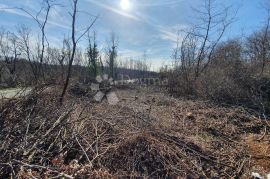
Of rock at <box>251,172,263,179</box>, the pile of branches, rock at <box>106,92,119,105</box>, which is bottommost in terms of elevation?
rock at <box>251,172,263,179</box>

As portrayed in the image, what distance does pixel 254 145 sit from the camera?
6.32 metres

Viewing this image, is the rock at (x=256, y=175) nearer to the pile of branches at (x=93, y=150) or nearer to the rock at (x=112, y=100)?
the pile of branches at (x=93, y=150)

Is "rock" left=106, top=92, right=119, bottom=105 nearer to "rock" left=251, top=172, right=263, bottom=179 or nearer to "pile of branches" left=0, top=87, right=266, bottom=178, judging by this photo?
"pile of branches" left=0, top=87, right=266, bottom=178

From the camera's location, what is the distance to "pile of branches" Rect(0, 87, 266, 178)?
159 inches

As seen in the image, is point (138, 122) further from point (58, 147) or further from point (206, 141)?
point (58, 147)

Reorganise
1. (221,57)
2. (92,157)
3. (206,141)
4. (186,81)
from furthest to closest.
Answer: (221,57), (186,81), (206,141), (92,157)

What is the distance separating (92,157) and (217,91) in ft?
29.5

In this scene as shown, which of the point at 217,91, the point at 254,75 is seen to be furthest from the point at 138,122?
the point at 254,75

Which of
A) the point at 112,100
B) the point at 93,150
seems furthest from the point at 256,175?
the point at 112,100

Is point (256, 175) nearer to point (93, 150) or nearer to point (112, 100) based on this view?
point (93, 150)

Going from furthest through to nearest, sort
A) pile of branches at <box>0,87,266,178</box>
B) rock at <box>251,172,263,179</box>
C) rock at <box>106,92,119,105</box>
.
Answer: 1. rock at <box>106,92,119,105</box>
2. rock at <box>251,172,263,179</box>
3. pile of branches at <box>0,87,266,178</box>

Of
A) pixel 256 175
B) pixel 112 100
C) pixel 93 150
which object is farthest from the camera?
pixel 112 100

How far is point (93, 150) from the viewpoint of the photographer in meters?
4.69

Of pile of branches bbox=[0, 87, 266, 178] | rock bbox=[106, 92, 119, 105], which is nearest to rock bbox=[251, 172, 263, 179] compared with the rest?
pile of branches bbox=[0, 87, 266, 178]
